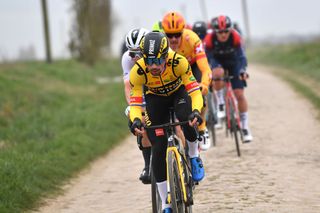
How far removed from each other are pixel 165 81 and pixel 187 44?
279 cm

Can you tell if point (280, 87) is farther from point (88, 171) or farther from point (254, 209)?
point (254, 209)

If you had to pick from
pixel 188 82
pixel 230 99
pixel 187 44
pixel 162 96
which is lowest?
pixel 230 99

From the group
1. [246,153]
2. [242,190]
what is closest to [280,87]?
[246,153]

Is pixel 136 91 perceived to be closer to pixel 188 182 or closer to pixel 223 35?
pixel 188 182

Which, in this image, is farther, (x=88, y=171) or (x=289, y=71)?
(x=289, y=71)

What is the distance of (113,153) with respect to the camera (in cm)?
1298

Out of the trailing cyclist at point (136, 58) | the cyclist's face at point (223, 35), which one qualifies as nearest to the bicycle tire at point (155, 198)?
Result: the trailing cyclist at point (136, 58)

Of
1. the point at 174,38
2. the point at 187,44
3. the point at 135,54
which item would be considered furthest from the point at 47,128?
the point at 135,54

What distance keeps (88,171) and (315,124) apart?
5.50 metres

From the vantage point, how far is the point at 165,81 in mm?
6699

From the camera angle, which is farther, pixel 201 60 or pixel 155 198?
pixel 201 60

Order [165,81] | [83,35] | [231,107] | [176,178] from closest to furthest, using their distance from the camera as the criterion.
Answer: [176,178], [165,81], [231,107], [83,35]

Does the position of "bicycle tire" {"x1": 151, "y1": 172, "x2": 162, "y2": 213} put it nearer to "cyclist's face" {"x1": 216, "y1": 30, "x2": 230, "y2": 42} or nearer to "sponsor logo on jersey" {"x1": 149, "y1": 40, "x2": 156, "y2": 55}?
"sponsor logo on jersey" {"x1": 149, "y1": 40, "x2": 156, "y2": 55}

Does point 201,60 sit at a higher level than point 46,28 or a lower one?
lower
